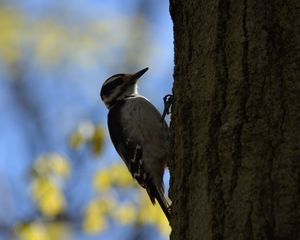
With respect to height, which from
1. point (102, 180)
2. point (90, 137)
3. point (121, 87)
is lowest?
point (102, 180)

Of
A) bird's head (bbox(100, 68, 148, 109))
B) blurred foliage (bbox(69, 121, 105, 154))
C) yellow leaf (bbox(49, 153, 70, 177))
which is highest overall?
bird's head (bbox(100, 68, 148, 109))

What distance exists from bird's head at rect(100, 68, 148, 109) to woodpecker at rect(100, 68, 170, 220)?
0.20m

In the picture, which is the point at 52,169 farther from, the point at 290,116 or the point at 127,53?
the point at 127,53

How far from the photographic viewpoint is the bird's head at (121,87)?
6.29 m

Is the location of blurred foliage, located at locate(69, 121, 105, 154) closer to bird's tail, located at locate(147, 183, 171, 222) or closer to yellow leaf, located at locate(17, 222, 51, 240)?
yellow leaf, located at locate(17, 222, 51, 240)

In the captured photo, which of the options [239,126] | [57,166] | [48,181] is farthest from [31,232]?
[239,126]

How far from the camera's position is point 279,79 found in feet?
9.22

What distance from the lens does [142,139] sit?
5.82 m

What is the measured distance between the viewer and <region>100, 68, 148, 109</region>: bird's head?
20.6ft

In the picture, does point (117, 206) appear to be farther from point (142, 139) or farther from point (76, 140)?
point (142, 139)

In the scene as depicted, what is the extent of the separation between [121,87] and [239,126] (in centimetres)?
358

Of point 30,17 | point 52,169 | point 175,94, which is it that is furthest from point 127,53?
point 175,94

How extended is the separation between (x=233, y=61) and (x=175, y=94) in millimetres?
455

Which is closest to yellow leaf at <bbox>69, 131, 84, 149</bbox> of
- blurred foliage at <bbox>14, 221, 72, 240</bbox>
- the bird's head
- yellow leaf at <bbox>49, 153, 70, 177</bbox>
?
yellow leaf at <bbox>49, 153, 70, 177</bbox>
